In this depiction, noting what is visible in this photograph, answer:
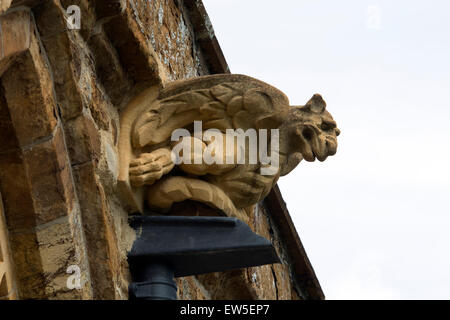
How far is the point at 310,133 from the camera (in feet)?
10.8

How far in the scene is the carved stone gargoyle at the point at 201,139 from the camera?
3004 millimetres

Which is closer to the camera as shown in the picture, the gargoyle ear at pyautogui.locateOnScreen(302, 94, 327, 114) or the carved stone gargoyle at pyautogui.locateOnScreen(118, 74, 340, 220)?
the carved stone gargoyle at pyautogui.locateOnScreen(118, 74, 340, 220)

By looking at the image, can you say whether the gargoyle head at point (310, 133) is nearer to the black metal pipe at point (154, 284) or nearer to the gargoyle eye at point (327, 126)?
the gargoyle eye at point (327, 126)

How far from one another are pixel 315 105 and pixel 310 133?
0.11 metres

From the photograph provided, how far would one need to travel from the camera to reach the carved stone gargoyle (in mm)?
3004

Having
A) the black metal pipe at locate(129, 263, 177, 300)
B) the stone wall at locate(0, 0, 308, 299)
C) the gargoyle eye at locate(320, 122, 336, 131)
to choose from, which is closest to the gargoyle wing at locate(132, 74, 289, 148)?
the stone wall at locate(0, 0, 308, 299)

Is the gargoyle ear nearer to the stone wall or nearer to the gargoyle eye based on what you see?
the gargoyle eye

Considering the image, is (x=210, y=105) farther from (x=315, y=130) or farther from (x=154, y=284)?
(x=154, y=284)

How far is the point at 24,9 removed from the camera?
256 centimetres

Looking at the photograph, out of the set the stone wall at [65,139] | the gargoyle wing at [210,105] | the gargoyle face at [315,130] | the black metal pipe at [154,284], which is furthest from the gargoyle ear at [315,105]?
the black metal pipe at [154,284]

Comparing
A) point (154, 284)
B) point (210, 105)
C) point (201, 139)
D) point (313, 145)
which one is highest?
point (210, 105)

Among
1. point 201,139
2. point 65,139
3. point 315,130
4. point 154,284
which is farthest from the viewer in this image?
point 315,130

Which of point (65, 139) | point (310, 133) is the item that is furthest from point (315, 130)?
point (65, 139)
